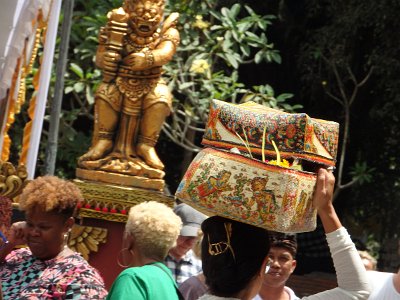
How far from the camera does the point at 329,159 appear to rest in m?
3.88

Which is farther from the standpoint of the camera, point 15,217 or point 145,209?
point 15,217

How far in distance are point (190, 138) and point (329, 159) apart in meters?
10.2

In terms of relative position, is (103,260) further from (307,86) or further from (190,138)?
(307,86)

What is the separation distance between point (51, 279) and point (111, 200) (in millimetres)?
2678

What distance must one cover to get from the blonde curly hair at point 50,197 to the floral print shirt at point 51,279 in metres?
0.22

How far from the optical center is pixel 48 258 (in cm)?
483

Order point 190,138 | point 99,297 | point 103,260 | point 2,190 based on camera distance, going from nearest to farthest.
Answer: point 99,297
point 2,190
point 103,260
point 190,138

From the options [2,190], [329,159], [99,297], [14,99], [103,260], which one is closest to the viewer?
[329,159]

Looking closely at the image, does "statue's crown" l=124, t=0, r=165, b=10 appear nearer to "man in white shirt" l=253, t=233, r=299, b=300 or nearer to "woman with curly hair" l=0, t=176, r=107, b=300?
"man in white shirt" l=253, t=233, r=299, b=300

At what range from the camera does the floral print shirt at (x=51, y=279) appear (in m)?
4.66

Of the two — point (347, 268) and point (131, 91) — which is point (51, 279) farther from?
point (131, 91)

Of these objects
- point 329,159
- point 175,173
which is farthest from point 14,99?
point 175,173

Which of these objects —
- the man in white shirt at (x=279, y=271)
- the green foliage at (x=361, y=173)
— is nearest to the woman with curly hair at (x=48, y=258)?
the man in white shirt at (x=279, y=271)

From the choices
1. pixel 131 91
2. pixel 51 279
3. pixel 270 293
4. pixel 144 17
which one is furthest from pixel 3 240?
pixel 144 17
